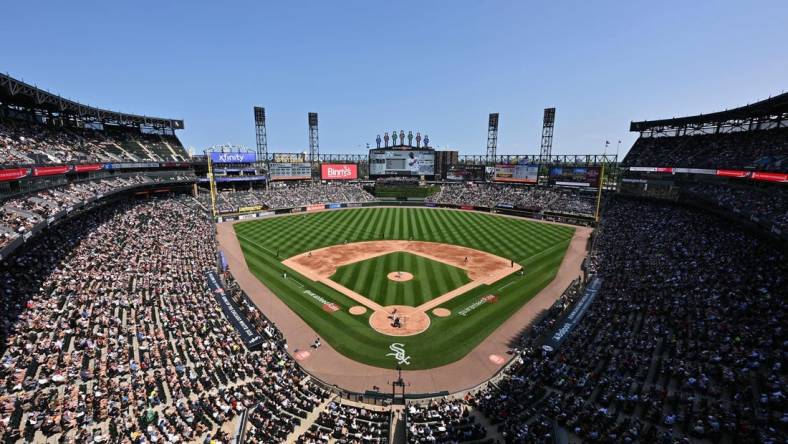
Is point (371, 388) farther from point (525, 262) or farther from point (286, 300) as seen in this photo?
point (525, 262)

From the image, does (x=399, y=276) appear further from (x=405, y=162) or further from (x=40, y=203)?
(x=405, y=162)

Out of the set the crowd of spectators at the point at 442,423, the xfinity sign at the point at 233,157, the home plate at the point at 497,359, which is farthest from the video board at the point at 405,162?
the crowd of spectators at the point at 442,423

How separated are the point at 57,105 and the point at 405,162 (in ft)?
202

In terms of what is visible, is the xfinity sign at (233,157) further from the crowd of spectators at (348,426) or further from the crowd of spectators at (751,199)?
the crowd of spectators at (751,199)

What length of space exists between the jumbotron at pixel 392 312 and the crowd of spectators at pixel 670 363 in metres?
0.12

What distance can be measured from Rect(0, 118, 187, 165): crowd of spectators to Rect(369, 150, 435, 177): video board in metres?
43.5

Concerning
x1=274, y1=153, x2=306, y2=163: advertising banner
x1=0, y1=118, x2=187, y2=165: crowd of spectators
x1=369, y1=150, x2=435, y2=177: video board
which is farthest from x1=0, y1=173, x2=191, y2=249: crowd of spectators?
x1=369, y1=150, x2=435, y2=177: video board

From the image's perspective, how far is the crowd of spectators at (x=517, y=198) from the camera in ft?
220

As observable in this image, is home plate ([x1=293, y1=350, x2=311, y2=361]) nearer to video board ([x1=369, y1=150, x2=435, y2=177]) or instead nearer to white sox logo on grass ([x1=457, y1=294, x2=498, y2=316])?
white sox logo on grass ([x1=457, y1=294, x2=498, y2=316])

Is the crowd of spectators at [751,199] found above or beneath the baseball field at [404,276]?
above

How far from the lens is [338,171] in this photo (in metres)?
89.9

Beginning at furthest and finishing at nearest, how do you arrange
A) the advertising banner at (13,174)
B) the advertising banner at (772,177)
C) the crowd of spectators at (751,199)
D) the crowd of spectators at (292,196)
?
the crowd of spectators at (292,196), the advertising banner at (772,177), the crowd of spectators at (751,199), the advertising banner at (13,174)

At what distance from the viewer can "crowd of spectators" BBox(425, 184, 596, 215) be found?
6706cm

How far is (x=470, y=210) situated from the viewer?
75562 mm
